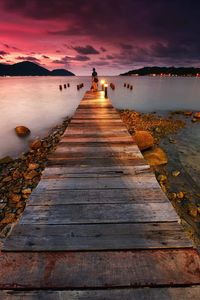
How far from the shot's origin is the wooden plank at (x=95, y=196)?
3004mm

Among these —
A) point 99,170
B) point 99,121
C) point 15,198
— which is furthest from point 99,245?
point 99,121

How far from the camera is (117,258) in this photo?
2.08 meters

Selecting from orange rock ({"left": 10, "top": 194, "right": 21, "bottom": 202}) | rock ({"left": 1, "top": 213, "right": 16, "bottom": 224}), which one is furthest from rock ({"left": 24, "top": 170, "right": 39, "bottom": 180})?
rock ({"left": 1, "top": 213, "right": 16, "bottom": 224})

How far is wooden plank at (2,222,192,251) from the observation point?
2.21 meters

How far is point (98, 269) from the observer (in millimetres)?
1960

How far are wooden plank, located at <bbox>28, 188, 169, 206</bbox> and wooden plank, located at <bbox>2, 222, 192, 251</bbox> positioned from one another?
0.51m

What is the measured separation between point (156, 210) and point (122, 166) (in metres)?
1.47

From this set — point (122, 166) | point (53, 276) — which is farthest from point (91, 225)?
point (122, 166)

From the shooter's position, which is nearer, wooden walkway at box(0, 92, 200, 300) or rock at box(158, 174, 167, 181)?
wooden walkway at box(0, 92, 200, 300)

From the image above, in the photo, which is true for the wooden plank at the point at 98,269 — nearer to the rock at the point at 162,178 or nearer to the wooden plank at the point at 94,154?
the wooden plank at the point at 94,154

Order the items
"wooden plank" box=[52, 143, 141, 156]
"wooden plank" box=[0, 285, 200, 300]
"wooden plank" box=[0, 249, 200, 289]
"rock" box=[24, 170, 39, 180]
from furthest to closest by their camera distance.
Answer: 1. "rock" box=[24, 170, 39, 180]
2. "wooden plank" box=[52, 143, 141, 156]
3. "wooden plank" box=[0, 249, 200, 289]
4. "wooden plank" box=[0, 285, 200, 300]

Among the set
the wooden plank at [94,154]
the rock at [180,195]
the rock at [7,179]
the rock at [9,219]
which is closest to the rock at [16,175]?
the rock at [7,179]

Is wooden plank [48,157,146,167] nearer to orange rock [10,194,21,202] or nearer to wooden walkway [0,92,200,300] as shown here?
wooden walkway [0,92,200,300]

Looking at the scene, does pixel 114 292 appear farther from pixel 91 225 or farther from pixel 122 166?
pixel 122 166
